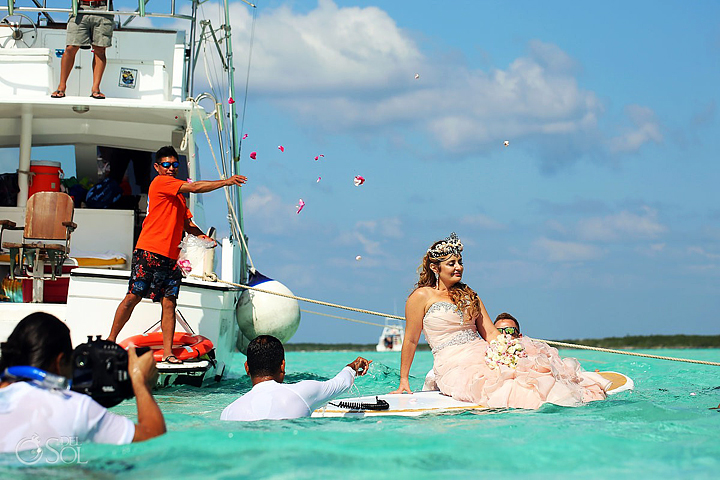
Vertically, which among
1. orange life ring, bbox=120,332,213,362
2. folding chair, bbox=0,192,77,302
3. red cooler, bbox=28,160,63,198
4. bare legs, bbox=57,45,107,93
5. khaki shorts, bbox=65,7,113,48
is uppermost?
khaki shorts, bbox=65,7,113,48

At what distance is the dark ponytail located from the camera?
3.21 metres

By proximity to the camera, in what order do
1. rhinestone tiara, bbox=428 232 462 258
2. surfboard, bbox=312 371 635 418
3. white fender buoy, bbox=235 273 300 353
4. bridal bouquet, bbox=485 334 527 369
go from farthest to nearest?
white fender buoy, bbox=235 273 300 353
rhinestone tiara, bbox=428 232 462 258
bridal bouquet, bbox=485 334 527 369
surfboard, bbox=312 371 635 418

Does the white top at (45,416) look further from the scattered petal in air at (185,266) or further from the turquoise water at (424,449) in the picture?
the scattered petal in air at (185,266)

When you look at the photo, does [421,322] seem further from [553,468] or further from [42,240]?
[42,240]

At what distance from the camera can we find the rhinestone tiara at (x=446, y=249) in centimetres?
632

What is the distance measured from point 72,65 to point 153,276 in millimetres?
3036

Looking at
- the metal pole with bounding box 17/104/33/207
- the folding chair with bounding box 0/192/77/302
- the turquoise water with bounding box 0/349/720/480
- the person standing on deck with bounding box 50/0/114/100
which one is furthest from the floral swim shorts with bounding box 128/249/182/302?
the metal pole with bounding box 17/104/33/207

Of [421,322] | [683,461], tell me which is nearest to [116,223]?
[421,322]

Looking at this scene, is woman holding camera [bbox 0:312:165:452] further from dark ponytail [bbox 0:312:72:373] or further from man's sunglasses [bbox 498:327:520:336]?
man's sunglasses [bbox 498:327:520:336]

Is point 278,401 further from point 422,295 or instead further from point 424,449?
point 422,295

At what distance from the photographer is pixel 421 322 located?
636 centimetres

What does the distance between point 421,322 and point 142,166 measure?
5.73 m

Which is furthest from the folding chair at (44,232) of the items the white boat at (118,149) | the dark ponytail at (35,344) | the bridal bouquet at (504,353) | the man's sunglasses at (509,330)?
the dark ponytail at (35,344)

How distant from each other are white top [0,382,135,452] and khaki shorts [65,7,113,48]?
6370 mm
